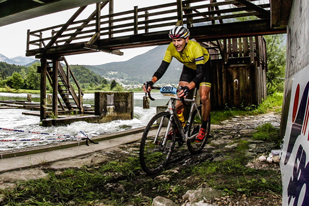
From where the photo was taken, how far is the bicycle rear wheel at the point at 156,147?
11.2ft

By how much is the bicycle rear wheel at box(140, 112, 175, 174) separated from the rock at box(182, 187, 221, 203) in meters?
0.88

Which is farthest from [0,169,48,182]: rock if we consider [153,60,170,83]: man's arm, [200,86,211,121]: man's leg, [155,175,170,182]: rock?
[200,86,211,121]: man's leg

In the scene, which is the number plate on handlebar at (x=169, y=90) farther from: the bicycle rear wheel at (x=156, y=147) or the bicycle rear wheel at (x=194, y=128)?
the bicycle rear wheel at (x=194, y=128)

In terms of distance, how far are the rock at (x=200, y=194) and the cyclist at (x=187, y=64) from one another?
4.74ft

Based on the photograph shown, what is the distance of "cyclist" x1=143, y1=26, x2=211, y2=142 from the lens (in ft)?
12.6

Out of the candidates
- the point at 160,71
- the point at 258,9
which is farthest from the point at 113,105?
the point at 160,71

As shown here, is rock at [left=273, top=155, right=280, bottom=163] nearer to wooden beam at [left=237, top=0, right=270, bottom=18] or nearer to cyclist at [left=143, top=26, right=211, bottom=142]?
cyclist at [left=143, top=26, right=211, bottom=142]

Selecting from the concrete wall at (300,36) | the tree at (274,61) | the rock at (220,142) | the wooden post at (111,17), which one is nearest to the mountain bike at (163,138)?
the rock at (220,142)

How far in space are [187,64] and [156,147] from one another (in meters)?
1.70

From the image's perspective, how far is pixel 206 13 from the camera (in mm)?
9367

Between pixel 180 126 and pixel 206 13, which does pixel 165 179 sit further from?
pixel 206 13

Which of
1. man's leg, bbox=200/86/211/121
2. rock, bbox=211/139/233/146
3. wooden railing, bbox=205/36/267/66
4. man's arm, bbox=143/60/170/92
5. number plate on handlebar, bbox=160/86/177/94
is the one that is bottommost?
rock, bbox=211/139/233/146

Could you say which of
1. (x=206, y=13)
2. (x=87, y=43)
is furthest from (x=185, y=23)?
(x=87, y=43)

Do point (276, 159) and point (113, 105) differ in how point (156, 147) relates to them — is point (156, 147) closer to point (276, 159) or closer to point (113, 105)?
point (276, 159)
